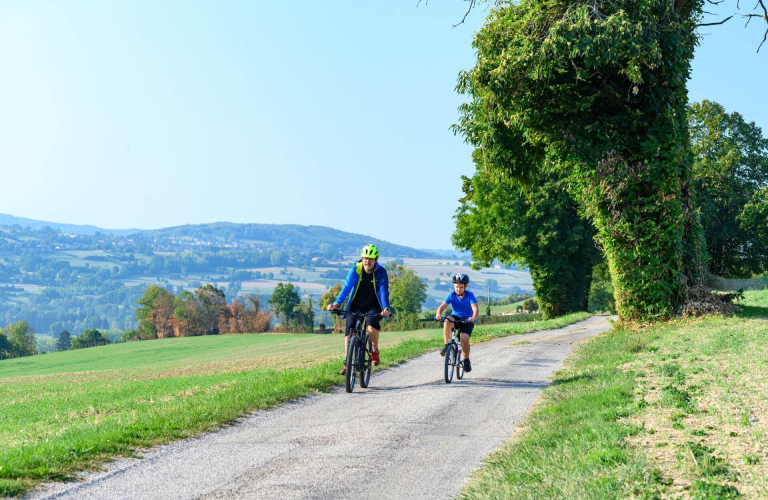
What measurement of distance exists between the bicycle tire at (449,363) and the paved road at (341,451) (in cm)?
38

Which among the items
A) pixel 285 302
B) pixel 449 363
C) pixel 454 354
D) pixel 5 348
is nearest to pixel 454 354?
pixel 454 354

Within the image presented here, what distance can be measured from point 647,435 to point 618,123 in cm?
1549

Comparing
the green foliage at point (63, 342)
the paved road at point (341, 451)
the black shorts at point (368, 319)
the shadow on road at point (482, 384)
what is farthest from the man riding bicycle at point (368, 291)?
the green foliage at point (63, 342)

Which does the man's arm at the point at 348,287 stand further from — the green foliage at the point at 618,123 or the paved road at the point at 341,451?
the green foliage at the point at 618,123

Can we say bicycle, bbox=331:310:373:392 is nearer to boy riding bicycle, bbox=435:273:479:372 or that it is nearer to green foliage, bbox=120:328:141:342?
boy riding bicycle, bbox=435:273:479:372

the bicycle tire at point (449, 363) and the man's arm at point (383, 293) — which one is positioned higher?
the man's arm at point (383, 293)

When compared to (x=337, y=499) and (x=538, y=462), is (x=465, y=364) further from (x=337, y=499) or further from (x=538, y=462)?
(x=337, y=499)

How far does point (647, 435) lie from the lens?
7.24 m

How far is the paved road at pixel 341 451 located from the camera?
6.12m

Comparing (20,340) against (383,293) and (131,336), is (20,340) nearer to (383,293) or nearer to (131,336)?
(131,336)

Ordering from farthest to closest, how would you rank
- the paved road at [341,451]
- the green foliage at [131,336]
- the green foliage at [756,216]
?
the green foliage at [131,336] → the green foliage at [756,216] → the paved road at [341,451]

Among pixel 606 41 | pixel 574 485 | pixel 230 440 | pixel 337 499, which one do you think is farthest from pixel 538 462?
pixel 606 41

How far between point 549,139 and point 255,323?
116613 mm

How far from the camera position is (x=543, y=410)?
956 centimetres
